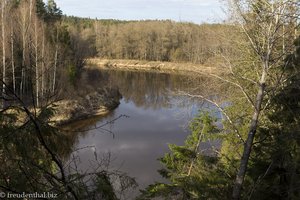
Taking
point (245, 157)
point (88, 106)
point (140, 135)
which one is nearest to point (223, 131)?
point (245, 157)

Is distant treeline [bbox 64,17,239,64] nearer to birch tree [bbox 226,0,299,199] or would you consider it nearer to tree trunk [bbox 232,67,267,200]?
birch tree [bbox 226,0,299,199]

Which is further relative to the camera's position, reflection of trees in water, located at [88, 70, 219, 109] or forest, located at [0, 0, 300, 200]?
reflection of trees in water, located at [88, 70, 219, 109]

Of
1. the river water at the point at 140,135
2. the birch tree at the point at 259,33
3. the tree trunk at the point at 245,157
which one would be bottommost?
the river water at the point at 140,135

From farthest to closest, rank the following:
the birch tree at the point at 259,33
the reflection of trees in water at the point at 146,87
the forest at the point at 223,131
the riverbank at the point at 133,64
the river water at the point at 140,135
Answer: the riverbank at the point at 133,64 → the reflection of trees in water at the point at 146,87 → the river water at the point at 140,135 → the birch tree at the point at 259,33 → the forest at the point at 223,131

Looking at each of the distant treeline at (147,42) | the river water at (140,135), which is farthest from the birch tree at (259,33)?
the distant treeline at (147,42)

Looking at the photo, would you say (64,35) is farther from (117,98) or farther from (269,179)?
(269,179)

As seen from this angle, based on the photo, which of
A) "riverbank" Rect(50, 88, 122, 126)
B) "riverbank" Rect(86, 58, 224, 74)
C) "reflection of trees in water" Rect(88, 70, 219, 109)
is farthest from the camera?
"riverbank" Rect(86, 58, 224, 74)

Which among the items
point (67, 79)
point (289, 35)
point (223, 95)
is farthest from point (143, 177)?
point (67, 79)

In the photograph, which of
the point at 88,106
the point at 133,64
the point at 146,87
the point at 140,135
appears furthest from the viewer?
the point at 133,64

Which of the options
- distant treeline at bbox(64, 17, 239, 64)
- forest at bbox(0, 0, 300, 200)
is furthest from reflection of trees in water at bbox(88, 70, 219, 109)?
distant treeline at bbox(64, 17, 239, 64)

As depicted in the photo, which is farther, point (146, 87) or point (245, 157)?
point (146, 87)

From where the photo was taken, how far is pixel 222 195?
23.0 ft

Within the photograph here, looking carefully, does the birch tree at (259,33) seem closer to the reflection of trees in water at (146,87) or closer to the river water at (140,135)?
the river water at (140,135)

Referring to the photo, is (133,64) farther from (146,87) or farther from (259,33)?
(259,33)
